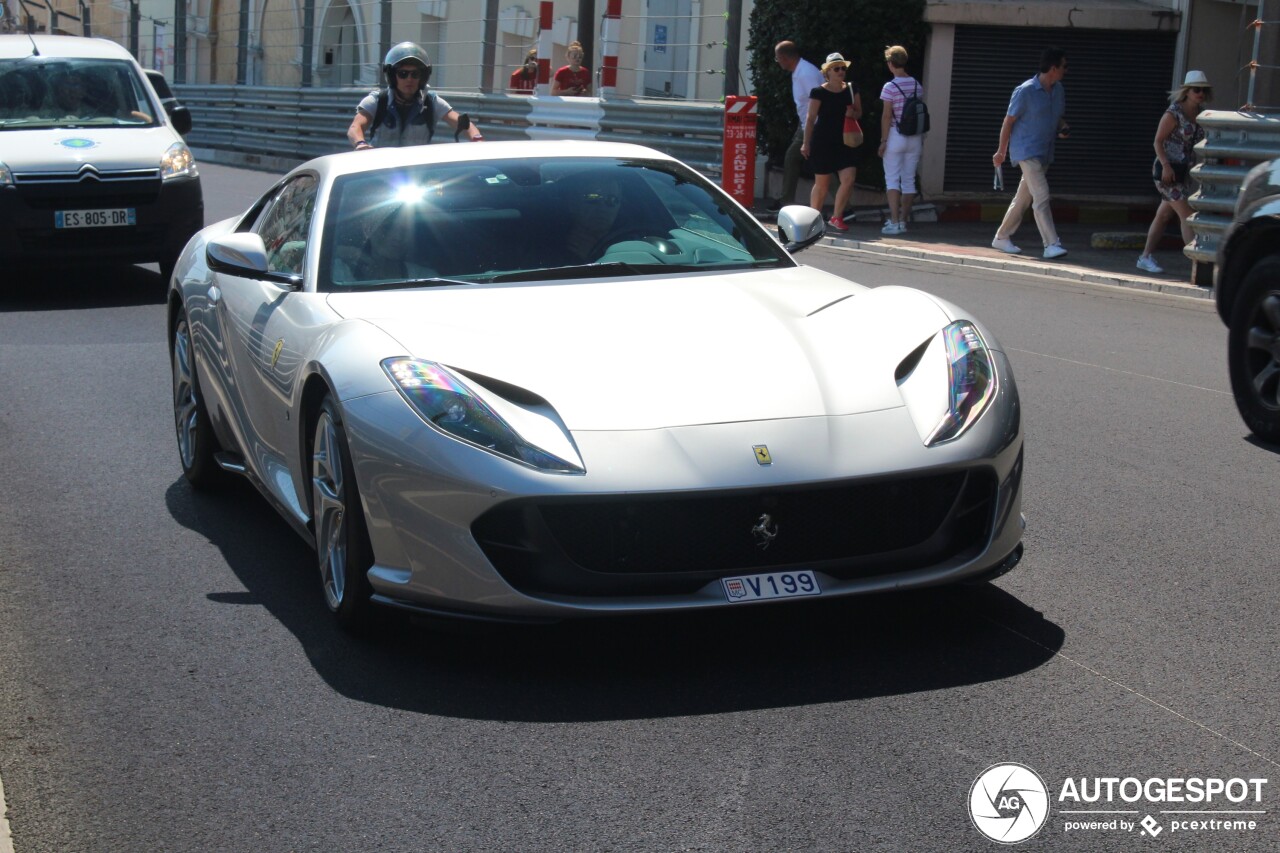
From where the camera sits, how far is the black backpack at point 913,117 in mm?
17891

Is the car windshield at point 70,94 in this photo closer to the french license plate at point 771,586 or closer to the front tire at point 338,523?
the front tire at point 338,523

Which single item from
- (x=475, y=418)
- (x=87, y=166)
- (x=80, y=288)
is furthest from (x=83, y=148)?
(x=475, y=418)

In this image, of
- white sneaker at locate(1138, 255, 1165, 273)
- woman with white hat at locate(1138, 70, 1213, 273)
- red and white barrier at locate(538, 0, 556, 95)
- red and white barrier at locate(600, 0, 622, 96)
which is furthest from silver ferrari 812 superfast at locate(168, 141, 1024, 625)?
red and white barrier at locate(538, 0, 556, 95)

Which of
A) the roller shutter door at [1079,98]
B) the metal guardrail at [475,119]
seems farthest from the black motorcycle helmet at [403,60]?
the roller shutter door at [1079,98]

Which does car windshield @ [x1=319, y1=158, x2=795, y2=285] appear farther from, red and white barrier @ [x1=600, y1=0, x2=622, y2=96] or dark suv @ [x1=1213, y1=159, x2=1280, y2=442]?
red and white barrier @ [x1=600, y1=0, x2=622, y2=96]

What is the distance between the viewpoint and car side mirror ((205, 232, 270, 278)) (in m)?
5.42

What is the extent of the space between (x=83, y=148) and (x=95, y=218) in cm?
54

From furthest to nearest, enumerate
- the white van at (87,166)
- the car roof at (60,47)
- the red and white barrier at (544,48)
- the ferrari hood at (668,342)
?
the red and white barrier at (544,48)
the car roof at (60,47)
the white van at (87,166)
the ferrari hood at (668,342)

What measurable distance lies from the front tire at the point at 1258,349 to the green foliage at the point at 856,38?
13.6m

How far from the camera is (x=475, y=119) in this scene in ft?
76.8

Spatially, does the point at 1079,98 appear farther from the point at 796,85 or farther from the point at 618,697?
the point at 618,697

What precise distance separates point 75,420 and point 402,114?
2892 millimetres

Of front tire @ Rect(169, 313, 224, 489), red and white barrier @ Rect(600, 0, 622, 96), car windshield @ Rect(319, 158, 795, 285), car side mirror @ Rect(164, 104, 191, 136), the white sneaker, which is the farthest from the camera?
red and white barrier @ Rect(600, 0, 622, 96)

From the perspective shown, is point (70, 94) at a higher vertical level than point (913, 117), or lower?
lower
